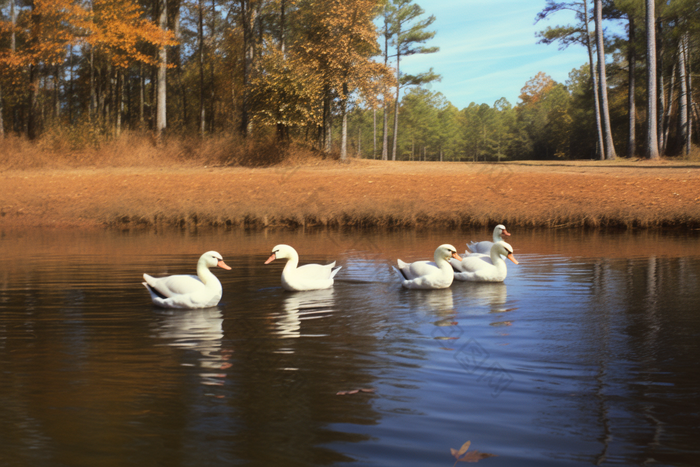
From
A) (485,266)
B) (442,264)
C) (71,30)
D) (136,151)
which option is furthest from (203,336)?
(71,30)

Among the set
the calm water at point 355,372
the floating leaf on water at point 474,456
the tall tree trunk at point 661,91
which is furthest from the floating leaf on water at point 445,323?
the tall tree trunk at point 661,91

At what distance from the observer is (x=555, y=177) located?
25906mm

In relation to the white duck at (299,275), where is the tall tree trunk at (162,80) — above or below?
above

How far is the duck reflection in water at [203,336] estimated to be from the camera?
250 inches

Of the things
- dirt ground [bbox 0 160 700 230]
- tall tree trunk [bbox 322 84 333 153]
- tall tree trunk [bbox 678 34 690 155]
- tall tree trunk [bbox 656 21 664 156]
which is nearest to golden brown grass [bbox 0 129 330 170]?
dirt ground [bbox 0 160 700 230]

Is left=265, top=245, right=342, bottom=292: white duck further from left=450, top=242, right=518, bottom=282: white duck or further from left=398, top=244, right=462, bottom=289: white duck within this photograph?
left=450, top=242, right=518, bottom=282: white duck

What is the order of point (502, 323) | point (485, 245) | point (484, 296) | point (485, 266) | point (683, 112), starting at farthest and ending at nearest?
point (683, 112), point (485, 245), point (485, 266), point (484, 296), point (502, 323)

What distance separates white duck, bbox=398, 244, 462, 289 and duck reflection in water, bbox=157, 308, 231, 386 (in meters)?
3.29

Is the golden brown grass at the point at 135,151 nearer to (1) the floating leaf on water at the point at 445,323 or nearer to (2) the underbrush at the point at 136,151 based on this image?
(2) the underbrush at the point at 136,151

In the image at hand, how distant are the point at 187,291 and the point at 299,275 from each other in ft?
6.63

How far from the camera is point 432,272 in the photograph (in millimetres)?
10516

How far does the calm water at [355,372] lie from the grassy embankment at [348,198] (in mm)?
9199

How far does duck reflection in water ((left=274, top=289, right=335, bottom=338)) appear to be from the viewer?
8.02m

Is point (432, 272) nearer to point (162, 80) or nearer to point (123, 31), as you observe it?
point (123, 31)
